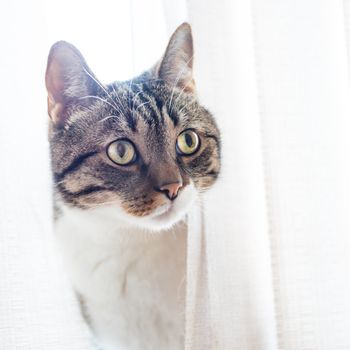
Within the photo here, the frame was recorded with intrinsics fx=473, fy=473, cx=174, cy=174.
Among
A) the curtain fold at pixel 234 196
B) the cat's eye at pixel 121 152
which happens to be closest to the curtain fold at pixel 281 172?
the curtain fold at pixel 234 196

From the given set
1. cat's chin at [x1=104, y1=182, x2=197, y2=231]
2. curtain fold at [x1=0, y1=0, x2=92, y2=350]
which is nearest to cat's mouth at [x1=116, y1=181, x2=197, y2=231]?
cat's chin at [x1=104, y1=182, x2=197, y2=231]

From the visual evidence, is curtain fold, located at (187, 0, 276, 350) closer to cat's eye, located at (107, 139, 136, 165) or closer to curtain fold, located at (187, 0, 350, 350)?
curtain fold, located at (187, 0, 350, 350)

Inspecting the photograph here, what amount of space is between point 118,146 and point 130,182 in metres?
0.05

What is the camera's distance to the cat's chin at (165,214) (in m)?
0.60

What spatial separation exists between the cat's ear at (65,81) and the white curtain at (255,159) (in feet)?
0.07

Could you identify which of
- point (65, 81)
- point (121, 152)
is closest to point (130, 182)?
point (121, 152)

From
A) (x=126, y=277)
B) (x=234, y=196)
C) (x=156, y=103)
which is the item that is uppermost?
(x=156, y=103)

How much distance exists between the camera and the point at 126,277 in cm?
64

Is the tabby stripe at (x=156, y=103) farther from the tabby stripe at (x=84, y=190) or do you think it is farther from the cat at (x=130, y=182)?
the tabby stripe at (x=84, y=190)

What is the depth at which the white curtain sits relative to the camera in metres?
0.61

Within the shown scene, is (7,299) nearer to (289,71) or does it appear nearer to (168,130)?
(168,130)

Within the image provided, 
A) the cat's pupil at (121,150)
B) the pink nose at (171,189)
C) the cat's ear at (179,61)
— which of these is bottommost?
the pink nose at (171,189)

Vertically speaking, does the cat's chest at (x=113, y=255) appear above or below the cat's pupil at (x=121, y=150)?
below

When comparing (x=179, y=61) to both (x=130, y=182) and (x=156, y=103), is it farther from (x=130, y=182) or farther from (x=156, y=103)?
(x=130, y=182)
